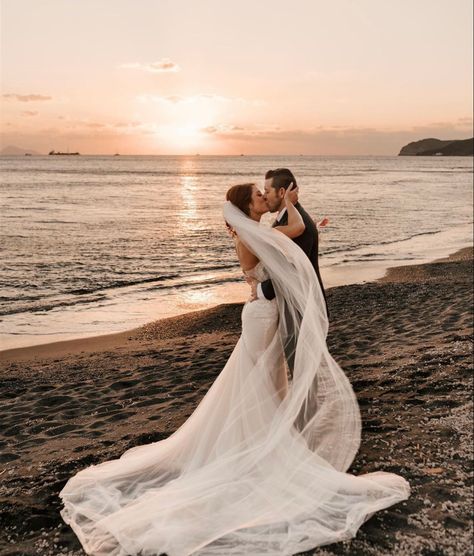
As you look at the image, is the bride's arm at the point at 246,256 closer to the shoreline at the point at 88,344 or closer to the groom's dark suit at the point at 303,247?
the groom's dark suit at the point at 303,247

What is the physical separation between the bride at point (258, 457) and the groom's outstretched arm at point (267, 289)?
2.5 inches

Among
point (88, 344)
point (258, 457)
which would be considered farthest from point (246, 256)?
point (88, 344)

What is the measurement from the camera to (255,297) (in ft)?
18.5

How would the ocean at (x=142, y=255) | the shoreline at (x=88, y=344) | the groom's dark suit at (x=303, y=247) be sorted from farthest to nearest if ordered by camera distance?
the ocean at (x=142, y=255) → the shoreline at (x=88, y=344) → the groom's dark suit at (x=303, y=247)

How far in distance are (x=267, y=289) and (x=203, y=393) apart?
3297 millimetres

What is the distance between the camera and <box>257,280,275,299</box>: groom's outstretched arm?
554cm

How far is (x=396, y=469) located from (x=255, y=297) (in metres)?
2.07

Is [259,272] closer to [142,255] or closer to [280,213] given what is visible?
[280,213]

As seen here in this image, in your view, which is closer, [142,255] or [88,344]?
[88,344]

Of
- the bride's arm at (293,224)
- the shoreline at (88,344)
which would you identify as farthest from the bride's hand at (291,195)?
the shoreline at (88,344)

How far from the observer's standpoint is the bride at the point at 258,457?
4.65 m

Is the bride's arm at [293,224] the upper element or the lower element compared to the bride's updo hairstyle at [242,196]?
lower

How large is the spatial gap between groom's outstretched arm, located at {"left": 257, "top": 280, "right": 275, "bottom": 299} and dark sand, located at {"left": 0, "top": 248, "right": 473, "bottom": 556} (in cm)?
184

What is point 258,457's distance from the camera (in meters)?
5.24
